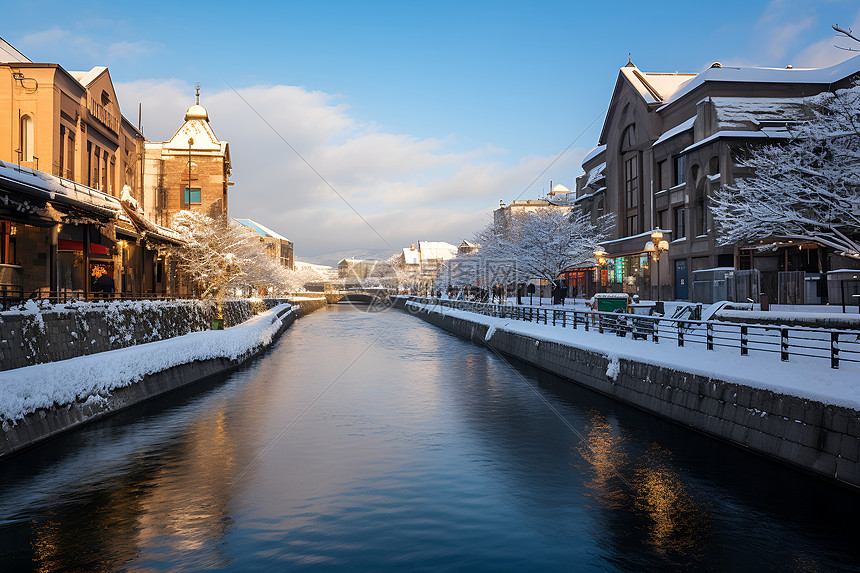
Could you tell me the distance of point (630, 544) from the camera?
9.06 metres

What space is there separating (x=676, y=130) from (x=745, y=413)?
38.4m

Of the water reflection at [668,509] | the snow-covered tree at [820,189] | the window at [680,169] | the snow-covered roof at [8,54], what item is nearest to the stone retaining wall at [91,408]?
the water reflection at [668,509]

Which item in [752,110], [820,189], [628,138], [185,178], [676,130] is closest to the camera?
[820,189]

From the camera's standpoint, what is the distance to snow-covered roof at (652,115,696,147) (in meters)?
45.2

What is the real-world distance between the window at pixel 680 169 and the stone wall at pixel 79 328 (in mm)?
35998

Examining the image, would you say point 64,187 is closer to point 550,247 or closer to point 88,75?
point 88,75

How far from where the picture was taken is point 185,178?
65.2m

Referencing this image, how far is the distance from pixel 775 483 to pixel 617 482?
9.26 ft

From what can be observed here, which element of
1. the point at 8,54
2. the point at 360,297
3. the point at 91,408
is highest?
the point at 8,54

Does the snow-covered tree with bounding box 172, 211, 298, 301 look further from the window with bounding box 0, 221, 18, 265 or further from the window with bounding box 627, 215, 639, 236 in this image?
the window with bounding box 627, 215, 639, 236

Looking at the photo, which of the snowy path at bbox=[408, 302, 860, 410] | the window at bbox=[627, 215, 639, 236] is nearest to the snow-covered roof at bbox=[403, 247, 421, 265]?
the window at bbox=[627, 215, 639, 236]

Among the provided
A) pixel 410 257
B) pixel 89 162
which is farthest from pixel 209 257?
pixel 410 257

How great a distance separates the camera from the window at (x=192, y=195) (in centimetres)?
6512

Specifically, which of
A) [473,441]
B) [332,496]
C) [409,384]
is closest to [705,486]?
[473,441]
